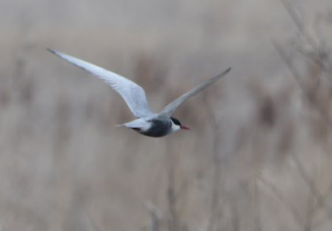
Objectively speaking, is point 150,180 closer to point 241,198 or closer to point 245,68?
point 241,198

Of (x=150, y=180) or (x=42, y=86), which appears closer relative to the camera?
(x=150, y=180)

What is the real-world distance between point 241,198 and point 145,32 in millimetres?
5698

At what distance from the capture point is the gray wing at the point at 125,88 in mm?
4594

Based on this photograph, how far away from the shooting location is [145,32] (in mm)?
11305

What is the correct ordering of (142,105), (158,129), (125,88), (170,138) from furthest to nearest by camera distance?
(170,138) → (125,88) → (142,105) → (158,129)

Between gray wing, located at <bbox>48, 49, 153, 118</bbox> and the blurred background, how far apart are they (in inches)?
9.8

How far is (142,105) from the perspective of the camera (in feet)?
15.4

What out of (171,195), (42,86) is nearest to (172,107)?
(171,195)

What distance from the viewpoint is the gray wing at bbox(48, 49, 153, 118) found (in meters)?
4.59

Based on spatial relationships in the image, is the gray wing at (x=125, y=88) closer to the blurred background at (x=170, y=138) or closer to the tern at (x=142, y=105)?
the tern at (x=142, y=105)

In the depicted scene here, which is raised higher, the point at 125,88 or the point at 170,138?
the point at 125,88

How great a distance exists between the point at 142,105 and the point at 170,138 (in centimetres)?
127

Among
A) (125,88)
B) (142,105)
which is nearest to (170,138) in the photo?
(125,88)

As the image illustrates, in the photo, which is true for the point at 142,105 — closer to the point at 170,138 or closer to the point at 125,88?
the point at 125,88
